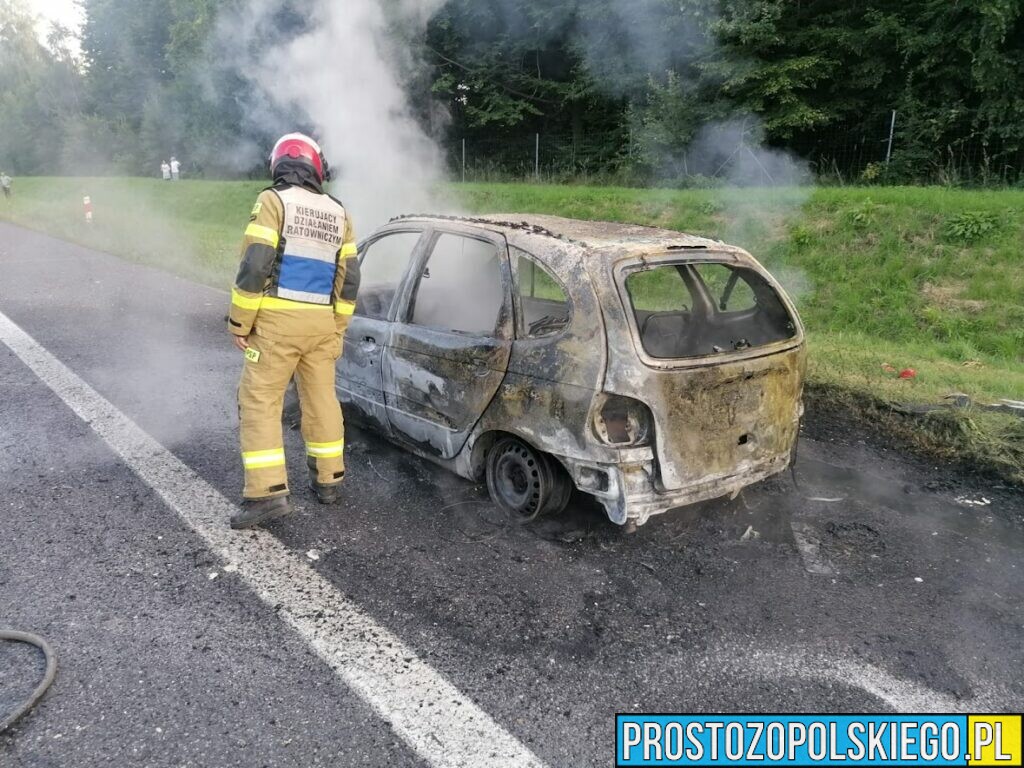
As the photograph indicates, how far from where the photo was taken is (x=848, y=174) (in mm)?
13188

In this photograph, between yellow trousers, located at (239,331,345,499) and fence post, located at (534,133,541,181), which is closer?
yellow trousers, located at (239,331,345,499)

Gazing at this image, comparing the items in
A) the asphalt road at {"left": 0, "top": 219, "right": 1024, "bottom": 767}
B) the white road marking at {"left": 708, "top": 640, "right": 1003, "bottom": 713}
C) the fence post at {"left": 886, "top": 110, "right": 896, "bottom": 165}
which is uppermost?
the fence post at {"left": 886, "top": 110, "right": 896, "bottom": 165}

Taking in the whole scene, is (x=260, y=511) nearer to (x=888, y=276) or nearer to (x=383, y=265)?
(x=383, y=265)

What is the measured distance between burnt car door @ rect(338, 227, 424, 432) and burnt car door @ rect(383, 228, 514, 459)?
88 mm

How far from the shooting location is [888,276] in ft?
26.5

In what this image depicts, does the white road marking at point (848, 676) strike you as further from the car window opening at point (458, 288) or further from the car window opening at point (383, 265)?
the car window opening at point (383, 265)

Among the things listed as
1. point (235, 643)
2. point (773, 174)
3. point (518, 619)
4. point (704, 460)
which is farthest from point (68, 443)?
point (773, 174)

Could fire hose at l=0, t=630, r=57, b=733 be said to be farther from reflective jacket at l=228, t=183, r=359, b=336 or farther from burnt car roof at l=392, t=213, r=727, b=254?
burnt car roof at l=392, t=213, r=727, b=254

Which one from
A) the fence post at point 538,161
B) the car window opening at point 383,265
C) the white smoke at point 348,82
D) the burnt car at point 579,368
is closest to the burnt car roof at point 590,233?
the burnt car at point 579,368

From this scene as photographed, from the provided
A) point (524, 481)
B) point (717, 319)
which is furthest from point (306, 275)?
point (717, 319)

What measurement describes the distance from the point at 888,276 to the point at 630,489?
6.36 m

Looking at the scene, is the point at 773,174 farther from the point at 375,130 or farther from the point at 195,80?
the point at 195,80

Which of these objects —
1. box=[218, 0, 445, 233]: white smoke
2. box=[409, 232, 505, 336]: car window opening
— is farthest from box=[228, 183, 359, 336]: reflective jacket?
box=[218, 0, 445, 233]: white smoke

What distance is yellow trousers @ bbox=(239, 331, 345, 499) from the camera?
352cm
